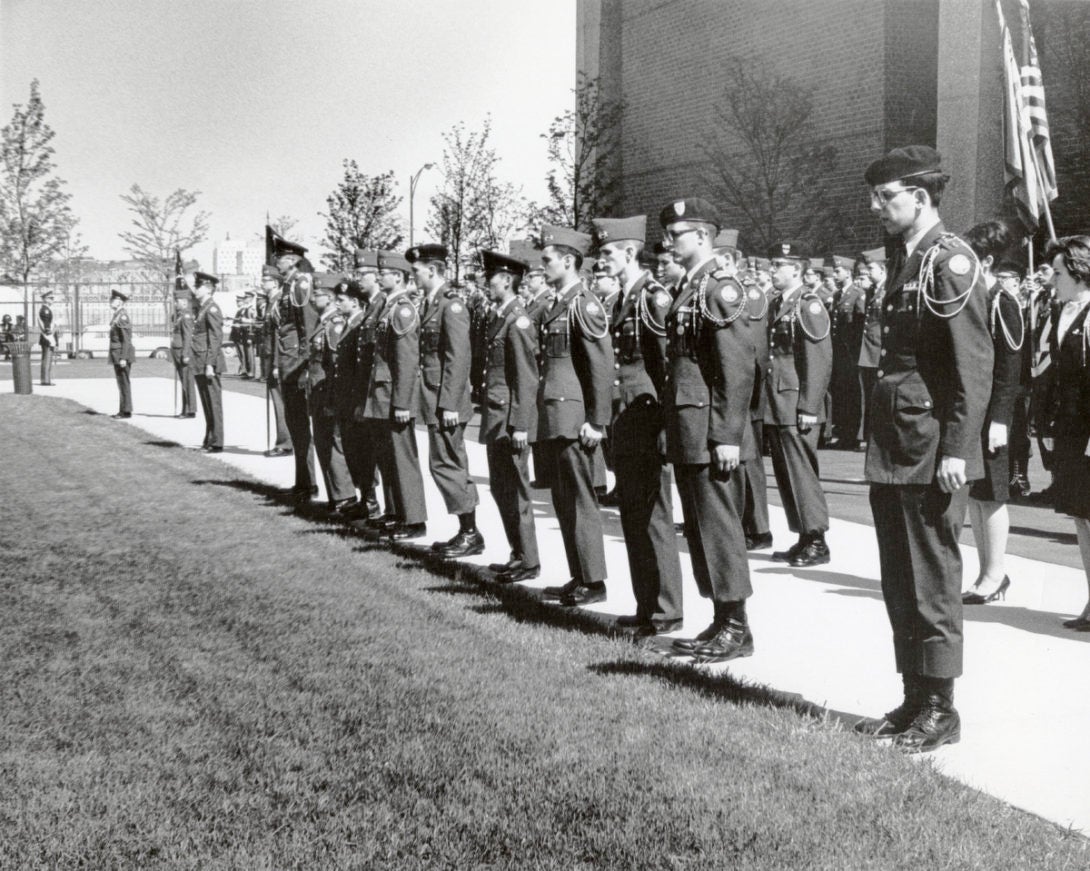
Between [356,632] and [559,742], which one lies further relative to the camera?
[356,632]

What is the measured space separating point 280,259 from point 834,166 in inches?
490

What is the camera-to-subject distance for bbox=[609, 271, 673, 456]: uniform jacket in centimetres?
660

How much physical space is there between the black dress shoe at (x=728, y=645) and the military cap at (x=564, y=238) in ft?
8.00

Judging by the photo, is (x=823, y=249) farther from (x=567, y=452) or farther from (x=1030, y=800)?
(x=1030, y=800)

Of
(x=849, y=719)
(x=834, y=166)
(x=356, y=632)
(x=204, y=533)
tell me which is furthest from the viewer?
(x=834, y=166)

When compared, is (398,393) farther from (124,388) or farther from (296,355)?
(124,388)

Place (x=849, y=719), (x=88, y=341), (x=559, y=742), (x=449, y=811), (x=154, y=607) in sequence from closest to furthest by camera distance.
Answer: (x=449, y=811), (x=559, y=742), (x=849, y=719), (x=154, y=607), (x=88, y=341)

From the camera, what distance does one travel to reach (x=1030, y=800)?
14.1 ft

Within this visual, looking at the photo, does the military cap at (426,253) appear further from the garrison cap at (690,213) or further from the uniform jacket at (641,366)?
the garrison cap at (690,213)

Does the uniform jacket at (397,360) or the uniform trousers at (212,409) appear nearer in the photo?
the uniform jacket at (397,360)

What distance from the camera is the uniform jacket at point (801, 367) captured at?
29.5 feet

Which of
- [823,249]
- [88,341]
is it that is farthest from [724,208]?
[88,341]

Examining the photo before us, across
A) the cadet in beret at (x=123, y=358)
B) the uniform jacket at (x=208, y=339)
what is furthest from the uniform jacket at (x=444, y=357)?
the cadet in beret at (x=123, y=358)

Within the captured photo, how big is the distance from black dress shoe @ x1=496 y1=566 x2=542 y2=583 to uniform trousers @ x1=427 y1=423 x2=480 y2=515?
43.7 inches
